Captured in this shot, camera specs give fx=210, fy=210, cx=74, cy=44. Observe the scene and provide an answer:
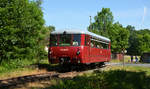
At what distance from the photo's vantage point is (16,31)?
15922mm

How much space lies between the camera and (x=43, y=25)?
23281 millimetres

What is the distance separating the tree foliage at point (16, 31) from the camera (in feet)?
50.5

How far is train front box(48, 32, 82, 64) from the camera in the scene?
1415 centimetres

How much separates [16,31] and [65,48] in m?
4.26

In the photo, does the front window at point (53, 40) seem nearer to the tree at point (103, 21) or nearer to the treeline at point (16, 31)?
the treeline at point (16, 31)

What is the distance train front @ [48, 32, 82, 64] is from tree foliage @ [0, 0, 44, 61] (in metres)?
3.35

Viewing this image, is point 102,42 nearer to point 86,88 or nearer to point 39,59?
point 39,59

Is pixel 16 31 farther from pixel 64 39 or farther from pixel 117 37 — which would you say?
pixel 117 37

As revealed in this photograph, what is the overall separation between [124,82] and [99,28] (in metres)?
46.6

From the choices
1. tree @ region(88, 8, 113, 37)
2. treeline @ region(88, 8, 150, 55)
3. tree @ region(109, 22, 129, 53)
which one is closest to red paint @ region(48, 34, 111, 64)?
treeline @ region(88, 8, 150, 55)

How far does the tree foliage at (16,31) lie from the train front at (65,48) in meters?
3.35

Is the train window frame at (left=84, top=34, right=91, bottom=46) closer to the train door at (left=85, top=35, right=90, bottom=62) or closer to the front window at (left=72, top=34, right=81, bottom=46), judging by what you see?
the train door at (left=85, top=35, right=90, bottom=62)

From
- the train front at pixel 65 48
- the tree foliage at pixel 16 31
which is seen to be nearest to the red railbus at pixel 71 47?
the train front at pixel 65 48

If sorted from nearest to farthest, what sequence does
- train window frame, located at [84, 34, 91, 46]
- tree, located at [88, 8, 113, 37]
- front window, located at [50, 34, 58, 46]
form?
train window frame, located at [84, 34, 91, 46] → front window, located at [50, 34, 58, 46] → tree, located at [88, 8, 113, 37]
